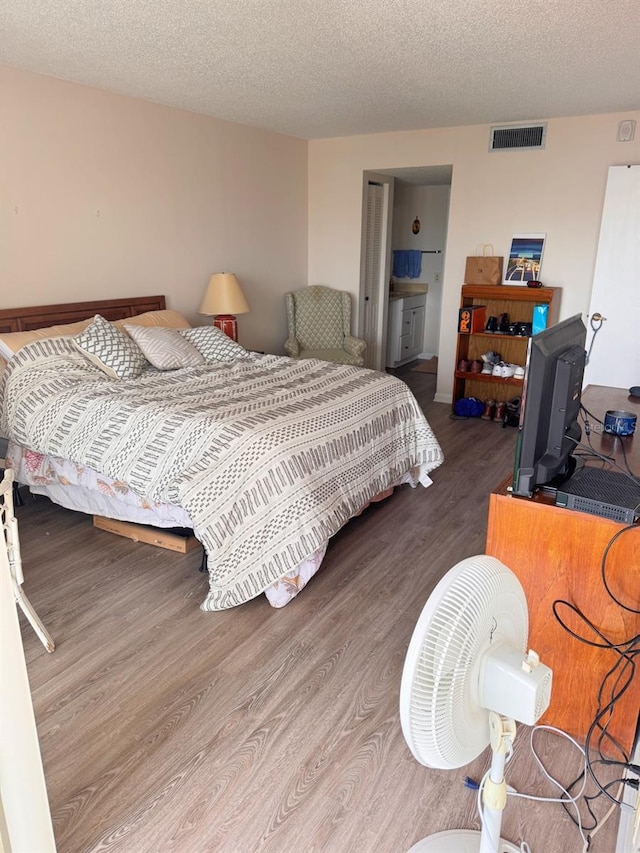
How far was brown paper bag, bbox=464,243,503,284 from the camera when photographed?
514 cm

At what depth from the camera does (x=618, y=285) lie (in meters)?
4.64

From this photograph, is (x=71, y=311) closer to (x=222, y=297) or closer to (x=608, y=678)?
(x=222, y=297)

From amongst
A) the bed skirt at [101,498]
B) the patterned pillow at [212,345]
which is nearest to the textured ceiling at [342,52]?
the patterned pillow at [212,345]

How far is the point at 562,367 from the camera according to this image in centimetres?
162

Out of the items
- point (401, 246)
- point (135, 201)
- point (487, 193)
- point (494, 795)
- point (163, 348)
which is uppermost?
point (487, 193)

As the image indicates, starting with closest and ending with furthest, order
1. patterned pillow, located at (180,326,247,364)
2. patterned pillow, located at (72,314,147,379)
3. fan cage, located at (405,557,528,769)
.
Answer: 1. fan cage, located at (405,557,528,769)
2. patterned pillow, located at (72,314,147,379)
3. patterned pillow, located at (180,326,247,364)

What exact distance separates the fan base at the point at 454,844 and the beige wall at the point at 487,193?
4.36m

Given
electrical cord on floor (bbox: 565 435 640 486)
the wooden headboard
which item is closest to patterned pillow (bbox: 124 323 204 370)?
the wooden headboard

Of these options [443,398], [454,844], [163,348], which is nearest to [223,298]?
[163,348]

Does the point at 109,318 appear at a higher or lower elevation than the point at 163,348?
higher

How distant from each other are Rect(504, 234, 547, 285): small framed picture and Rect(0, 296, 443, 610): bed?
2.21m

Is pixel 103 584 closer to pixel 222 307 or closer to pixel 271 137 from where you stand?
→ pixel 222 307

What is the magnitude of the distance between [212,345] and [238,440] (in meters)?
1.65

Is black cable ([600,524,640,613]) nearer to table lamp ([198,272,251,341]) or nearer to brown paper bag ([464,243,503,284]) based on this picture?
table lamp ([198,272,251,341])
